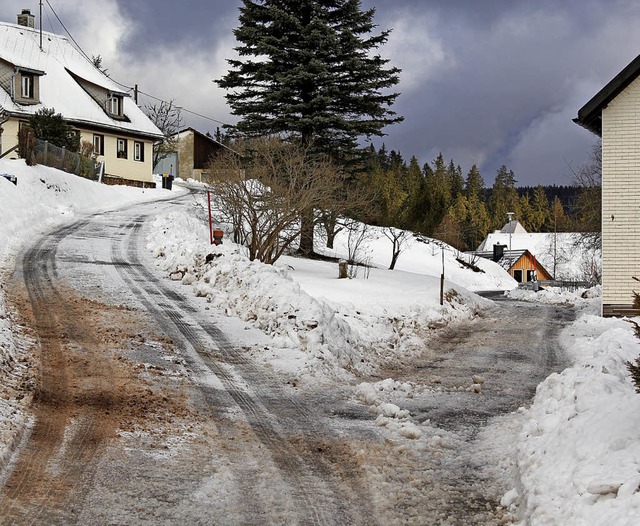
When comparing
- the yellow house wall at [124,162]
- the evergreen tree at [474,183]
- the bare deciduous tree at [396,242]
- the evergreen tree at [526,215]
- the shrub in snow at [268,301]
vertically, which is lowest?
the shrub in snow at [268,301]

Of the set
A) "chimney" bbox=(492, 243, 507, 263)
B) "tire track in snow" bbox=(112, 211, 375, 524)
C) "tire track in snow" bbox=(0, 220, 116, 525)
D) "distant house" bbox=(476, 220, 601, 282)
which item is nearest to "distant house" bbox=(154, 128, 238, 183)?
"chimney" bbox=(492, 243, 507, 263)

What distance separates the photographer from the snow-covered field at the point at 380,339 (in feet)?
17.4

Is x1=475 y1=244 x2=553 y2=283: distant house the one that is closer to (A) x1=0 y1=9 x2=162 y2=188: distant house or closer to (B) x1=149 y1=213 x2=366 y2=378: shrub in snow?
(A) x1=0 y1=9 x2=162 y2=188: distant house

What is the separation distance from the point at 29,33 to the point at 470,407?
48.4 m

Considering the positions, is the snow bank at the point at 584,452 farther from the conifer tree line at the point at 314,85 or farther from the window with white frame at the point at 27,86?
the window with white frame at the point at 27,86

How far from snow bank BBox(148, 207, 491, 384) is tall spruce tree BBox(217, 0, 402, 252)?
235 inches

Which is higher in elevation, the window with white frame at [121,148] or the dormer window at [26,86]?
the dormer window at [26,86]

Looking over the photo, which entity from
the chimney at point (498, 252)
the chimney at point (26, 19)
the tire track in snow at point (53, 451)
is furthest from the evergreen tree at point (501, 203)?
the tire track in snow at point (53, 451)

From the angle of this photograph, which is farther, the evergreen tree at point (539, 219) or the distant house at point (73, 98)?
the evergreen tree at point (539, 219)

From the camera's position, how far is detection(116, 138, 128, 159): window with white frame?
49312 millimetres

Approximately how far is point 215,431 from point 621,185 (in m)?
13.1

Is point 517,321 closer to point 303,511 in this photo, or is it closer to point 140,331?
point 140,331

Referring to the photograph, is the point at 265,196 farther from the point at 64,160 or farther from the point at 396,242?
the point at 396,242

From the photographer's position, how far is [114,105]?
5038 centimetres
